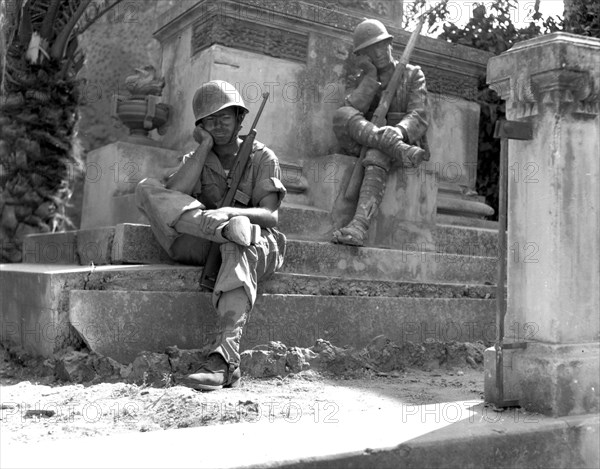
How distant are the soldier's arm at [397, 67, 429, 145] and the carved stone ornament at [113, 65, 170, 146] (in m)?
2.23

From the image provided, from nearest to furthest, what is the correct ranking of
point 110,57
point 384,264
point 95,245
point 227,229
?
point 227,229, point 95,245, point 384,264, point 110,57

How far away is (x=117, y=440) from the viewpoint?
284 centimetres

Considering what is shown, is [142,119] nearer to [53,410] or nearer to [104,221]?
[104,221]

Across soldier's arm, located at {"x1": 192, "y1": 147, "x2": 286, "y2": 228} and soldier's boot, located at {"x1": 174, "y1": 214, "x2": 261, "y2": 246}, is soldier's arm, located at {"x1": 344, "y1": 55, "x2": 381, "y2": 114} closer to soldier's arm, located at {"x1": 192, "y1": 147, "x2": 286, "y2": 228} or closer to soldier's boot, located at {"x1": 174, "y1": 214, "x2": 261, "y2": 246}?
soldier's arm, located at {"x1": 192, "y1": 147, "x2": 286, "y2": 228}

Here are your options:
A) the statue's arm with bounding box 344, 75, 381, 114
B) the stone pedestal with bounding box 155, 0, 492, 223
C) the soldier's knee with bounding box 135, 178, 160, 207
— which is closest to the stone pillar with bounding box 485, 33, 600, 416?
the soldier's knee with bounding box 135, 178, 160, 207

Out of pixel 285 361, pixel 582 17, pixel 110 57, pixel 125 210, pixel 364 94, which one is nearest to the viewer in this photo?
pixel 285 361

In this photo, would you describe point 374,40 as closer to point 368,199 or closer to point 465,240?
point 368,199

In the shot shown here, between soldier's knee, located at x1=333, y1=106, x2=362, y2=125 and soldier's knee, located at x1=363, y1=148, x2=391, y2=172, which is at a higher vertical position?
soldier's knee, located at x1=333, y1=106, x2=362, y2=125

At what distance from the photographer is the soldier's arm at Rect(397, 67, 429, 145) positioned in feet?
21.1

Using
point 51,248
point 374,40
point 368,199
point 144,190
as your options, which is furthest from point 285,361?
point 374,40

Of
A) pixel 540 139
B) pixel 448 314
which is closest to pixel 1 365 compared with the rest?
pixel 448 314

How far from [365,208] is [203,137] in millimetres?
1599

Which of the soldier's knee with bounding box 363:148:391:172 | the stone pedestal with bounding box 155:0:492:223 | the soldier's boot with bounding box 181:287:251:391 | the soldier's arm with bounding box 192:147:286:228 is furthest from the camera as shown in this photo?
the stone pedestal with bounding box 155:0:492:223

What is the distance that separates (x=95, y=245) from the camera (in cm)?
559
